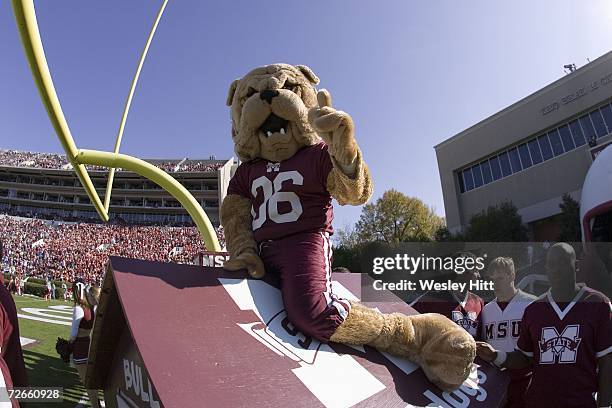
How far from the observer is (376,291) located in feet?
10.2

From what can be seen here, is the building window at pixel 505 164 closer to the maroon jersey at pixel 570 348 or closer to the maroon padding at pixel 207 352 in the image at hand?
the maroon jersey at pixel 570 348

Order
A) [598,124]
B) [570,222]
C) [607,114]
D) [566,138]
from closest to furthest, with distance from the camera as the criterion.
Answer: [570,222] < [607,114] < [598,124] < [566,138]

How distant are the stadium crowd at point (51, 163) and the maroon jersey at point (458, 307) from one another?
4987 centimetres

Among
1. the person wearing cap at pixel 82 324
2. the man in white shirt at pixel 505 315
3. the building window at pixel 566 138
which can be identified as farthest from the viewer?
the building window at pixel 566 138

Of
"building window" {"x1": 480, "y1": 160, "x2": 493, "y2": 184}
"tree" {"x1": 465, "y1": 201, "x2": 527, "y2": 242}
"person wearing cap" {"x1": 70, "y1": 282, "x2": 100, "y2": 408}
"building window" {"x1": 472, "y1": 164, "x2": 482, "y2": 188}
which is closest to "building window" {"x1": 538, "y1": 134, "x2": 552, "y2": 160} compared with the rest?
"building window" {"x1": 480, "y1": 160, "x2": 493, "y2": 184}

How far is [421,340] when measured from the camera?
2123 mm

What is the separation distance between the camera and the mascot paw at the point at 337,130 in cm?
195

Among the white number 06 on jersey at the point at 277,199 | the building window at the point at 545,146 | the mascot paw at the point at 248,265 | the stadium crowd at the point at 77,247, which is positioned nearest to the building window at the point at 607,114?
the building window at the point at 545,146

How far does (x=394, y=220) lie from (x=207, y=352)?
119ft

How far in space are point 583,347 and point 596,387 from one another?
19 cm

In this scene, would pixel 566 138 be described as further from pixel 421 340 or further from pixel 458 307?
pixel 421 340

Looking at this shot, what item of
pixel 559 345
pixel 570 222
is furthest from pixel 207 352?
pixel 570 222

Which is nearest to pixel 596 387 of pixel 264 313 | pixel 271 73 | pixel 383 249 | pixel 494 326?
pixel 494 326

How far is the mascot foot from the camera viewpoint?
6.48 ft
